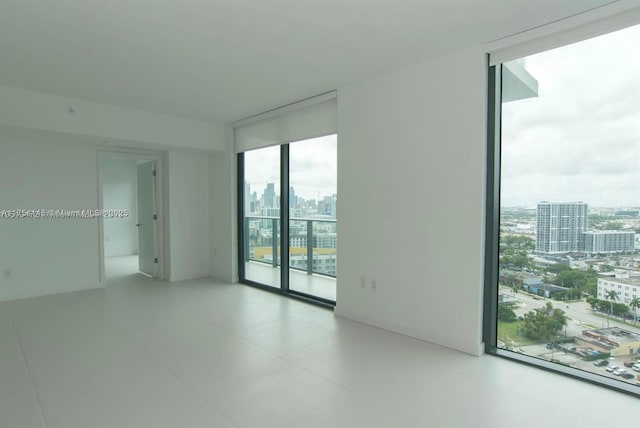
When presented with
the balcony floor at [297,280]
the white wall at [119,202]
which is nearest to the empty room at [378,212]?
the balcony floor at [297,280]

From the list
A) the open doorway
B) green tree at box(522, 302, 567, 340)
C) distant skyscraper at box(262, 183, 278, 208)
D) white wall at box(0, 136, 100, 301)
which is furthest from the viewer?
the open doorway

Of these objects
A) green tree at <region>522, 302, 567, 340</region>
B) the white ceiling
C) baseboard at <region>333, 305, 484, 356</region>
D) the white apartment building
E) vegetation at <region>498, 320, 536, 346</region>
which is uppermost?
the white ceiling

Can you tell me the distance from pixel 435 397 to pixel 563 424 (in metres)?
0.68

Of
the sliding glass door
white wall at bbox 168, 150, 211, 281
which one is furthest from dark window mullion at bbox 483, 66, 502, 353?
white wall at bbox 168, 150, 211, 281

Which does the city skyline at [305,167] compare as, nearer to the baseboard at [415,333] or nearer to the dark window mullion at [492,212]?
the baseboard at [415,333]

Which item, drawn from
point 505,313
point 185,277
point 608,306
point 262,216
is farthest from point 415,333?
point 185,277

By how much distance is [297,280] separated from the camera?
4.86 m

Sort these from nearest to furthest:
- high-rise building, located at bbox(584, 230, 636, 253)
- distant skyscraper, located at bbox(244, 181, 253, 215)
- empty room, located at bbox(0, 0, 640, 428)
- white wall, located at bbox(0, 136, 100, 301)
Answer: empty room, located at bbox(0, 0, 640, 428), high-rise building, located at bbox(584, 230, 636, 253), white wall, located at bbox(0, 136, 100, 301), distant skyscraper, located at bbox(244, 181, 253, 215)

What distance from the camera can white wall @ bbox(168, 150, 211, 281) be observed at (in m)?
5.52

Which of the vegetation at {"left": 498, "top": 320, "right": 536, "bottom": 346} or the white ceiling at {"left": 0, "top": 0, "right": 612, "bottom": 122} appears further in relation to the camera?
the vegetation at {"left": 498, "top": 320, "right": 536, "bottom": 346}

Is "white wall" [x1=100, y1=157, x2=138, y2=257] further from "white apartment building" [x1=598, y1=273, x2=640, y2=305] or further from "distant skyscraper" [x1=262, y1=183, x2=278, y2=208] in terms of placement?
"white apartment building" [x1=598, y1=273, x2=640, y2=305]

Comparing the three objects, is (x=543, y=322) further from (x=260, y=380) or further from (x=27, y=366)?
(x=27, y=366)

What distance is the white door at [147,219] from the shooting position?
584cm

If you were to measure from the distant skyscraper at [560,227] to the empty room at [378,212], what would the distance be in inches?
0.6
